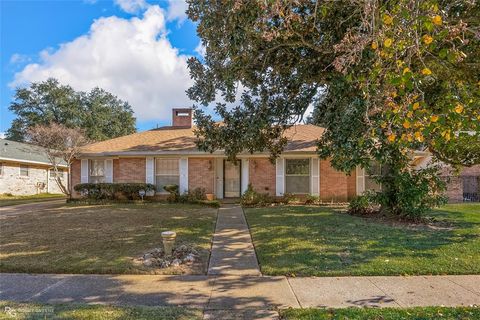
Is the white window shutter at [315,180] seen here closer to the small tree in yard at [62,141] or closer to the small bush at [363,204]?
the small bush at [363,204]

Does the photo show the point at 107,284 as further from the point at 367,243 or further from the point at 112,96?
the point at 112,96

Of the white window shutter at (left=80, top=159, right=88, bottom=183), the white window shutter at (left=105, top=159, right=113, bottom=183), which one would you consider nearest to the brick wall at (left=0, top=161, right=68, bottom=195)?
the white window shutter at (left=80, top=159, right=88, bottom=183)

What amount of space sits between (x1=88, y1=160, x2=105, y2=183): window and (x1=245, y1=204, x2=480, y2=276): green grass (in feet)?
36.8

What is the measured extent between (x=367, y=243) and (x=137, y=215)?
8.30 metres

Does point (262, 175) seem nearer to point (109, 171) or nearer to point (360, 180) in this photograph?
point (360, 180)

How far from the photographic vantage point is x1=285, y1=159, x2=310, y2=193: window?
17562mm

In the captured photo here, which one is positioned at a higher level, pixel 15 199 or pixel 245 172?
pixel 245 172

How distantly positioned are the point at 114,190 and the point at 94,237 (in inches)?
348

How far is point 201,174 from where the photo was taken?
1797 cm

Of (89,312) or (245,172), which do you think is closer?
(89,312)

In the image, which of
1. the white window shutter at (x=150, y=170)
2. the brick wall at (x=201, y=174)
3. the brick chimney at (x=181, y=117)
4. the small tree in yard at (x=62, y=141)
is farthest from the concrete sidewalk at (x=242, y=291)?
the brick chimney at (x=181, y=117)

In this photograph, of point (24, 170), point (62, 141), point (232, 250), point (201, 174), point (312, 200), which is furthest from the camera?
point (24, 170)

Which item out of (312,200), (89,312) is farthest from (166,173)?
(89,312)

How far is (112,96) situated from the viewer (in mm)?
42531
